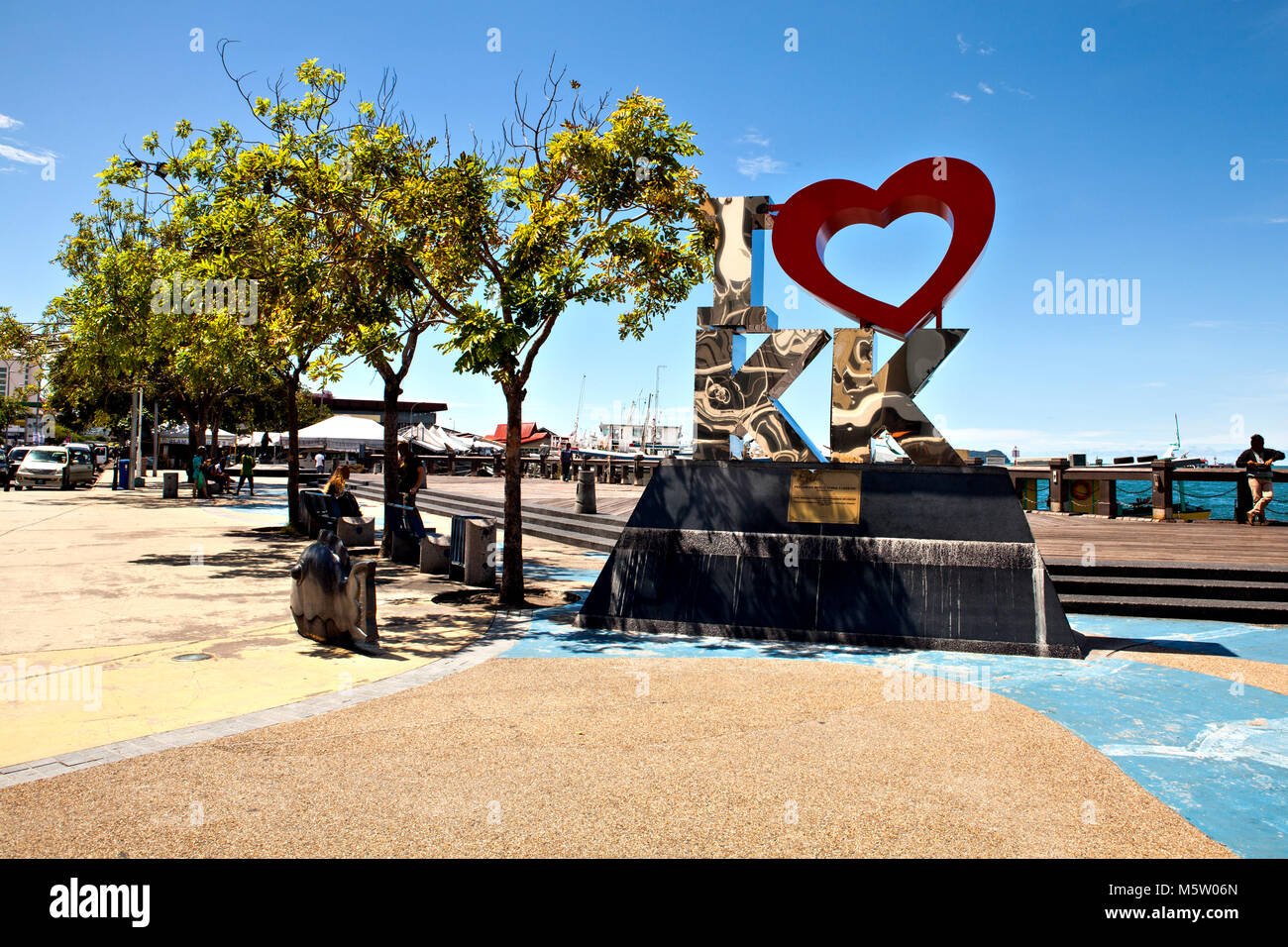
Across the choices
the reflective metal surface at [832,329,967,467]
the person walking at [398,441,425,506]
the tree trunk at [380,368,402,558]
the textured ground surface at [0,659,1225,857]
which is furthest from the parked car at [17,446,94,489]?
the reflective metal surface at [832,329,967,467]

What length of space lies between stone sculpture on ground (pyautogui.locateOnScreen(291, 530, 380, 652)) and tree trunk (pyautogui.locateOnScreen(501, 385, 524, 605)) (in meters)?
2.67

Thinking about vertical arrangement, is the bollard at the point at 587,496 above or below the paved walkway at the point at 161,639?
above

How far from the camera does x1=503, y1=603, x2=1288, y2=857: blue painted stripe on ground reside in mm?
4613

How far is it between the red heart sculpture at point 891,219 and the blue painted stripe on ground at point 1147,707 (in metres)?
3.93

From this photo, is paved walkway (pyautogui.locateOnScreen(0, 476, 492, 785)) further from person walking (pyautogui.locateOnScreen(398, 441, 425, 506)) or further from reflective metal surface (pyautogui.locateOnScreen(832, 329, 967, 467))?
reflective metal surface (pyautogui.locateOnScreen(832, 329, 967, 467))

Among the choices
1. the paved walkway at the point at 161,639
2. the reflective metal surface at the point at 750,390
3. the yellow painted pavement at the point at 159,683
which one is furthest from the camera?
the reflective metal surface at the point at 750,390

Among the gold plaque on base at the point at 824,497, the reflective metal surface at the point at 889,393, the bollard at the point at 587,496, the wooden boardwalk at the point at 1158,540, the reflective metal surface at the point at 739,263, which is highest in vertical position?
the reflective metal surface at the point at 739,263

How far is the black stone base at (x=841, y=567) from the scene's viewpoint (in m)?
8.74

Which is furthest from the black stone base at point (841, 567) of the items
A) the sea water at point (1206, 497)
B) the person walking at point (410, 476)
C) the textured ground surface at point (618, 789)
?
the sea water at point (1206, 497)

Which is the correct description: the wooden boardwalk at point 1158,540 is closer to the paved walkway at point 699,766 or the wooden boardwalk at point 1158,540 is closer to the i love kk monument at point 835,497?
the i love kk monument at point 835,497

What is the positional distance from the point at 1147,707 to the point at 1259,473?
15.1 m

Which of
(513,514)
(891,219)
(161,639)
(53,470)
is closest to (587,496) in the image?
(513,514)
